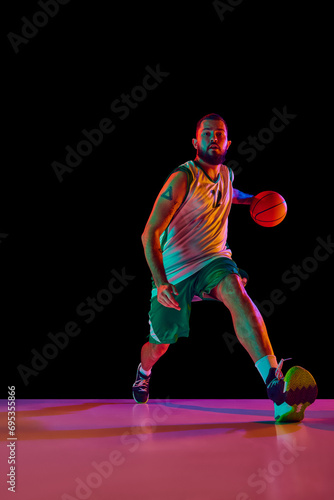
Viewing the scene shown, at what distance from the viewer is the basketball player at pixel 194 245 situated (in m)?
1.85

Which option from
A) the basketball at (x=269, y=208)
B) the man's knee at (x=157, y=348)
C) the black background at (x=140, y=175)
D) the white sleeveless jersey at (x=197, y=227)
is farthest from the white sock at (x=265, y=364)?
the black background at (x=140, y=175)

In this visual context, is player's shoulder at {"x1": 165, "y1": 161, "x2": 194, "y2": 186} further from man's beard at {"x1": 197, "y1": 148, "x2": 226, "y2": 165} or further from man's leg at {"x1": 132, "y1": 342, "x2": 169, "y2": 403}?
man's leg at {"x1": 132, "y1": 342, "x2": 169, "y2": 403}

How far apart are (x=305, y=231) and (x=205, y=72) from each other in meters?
1.14

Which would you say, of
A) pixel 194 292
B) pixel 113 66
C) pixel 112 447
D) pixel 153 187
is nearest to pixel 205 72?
pixel 113 66

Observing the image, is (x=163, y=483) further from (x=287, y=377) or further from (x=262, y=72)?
(x=262, y=72)

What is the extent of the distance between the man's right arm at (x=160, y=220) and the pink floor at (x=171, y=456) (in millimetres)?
497

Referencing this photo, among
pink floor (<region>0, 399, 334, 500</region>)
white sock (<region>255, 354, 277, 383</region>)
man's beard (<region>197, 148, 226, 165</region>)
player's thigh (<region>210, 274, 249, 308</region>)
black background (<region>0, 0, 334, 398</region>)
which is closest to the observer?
pink floor (<region>0, 399, 334, 500</region>)

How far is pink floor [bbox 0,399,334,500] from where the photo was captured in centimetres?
88

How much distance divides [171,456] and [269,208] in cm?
131

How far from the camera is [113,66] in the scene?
3023mm

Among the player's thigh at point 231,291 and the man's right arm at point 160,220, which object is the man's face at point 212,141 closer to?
the man's right arm at point 160,220

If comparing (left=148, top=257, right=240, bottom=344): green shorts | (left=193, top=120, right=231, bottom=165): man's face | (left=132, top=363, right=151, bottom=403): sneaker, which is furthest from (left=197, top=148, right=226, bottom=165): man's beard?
(left=132, top=363, right=151, bottom=403): sneaker

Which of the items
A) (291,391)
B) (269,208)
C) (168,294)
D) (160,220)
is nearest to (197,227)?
(160,220)

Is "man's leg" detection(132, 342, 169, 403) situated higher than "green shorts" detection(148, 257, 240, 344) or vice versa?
"green shorts" detection(148, 257, 240, 344)
